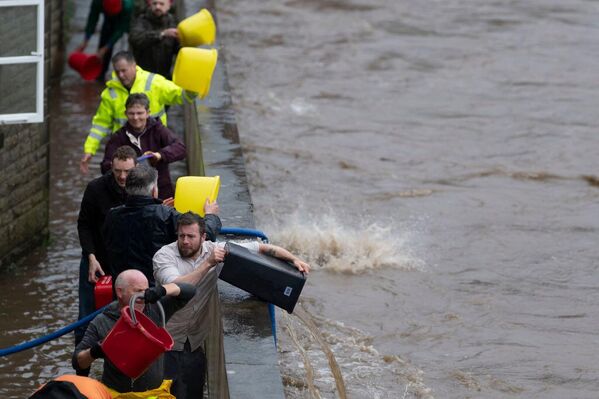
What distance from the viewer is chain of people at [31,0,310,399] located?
6199 mm

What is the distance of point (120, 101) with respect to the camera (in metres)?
9.43

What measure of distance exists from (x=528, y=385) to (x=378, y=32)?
12.2m

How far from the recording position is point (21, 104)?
9.23 metres

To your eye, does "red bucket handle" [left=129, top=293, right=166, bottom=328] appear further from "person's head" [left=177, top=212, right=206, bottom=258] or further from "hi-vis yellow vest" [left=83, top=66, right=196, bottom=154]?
"hi-vis yellow vest" [left=83, top=66, right=196, bottom=154]

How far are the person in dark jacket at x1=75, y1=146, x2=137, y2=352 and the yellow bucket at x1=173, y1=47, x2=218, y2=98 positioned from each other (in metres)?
2.49

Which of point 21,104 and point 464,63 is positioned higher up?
point 21,104

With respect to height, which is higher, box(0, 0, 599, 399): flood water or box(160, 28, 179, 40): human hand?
box(160, 28, 179, 40): human hand

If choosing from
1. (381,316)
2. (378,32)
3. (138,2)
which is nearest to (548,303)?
(381,316)

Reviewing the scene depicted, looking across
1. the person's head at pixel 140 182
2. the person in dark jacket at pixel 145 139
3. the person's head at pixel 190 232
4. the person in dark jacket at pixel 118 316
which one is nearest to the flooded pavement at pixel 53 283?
the person in dark jacket at pixel 145 139

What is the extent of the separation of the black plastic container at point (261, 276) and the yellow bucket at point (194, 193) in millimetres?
818

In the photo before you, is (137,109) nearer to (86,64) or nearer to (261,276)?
(261,276)

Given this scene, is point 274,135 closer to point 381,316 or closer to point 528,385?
point 381,316

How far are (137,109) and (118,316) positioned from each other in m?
2.42

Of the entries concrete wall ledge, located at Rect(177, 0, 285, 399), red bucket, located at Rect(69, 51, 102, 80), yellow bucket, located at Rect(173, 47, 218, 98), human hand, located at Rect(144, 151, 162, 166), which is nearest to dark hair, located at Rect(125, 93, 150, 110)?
human hand, located at Rect(144, 151, 162, 166)
